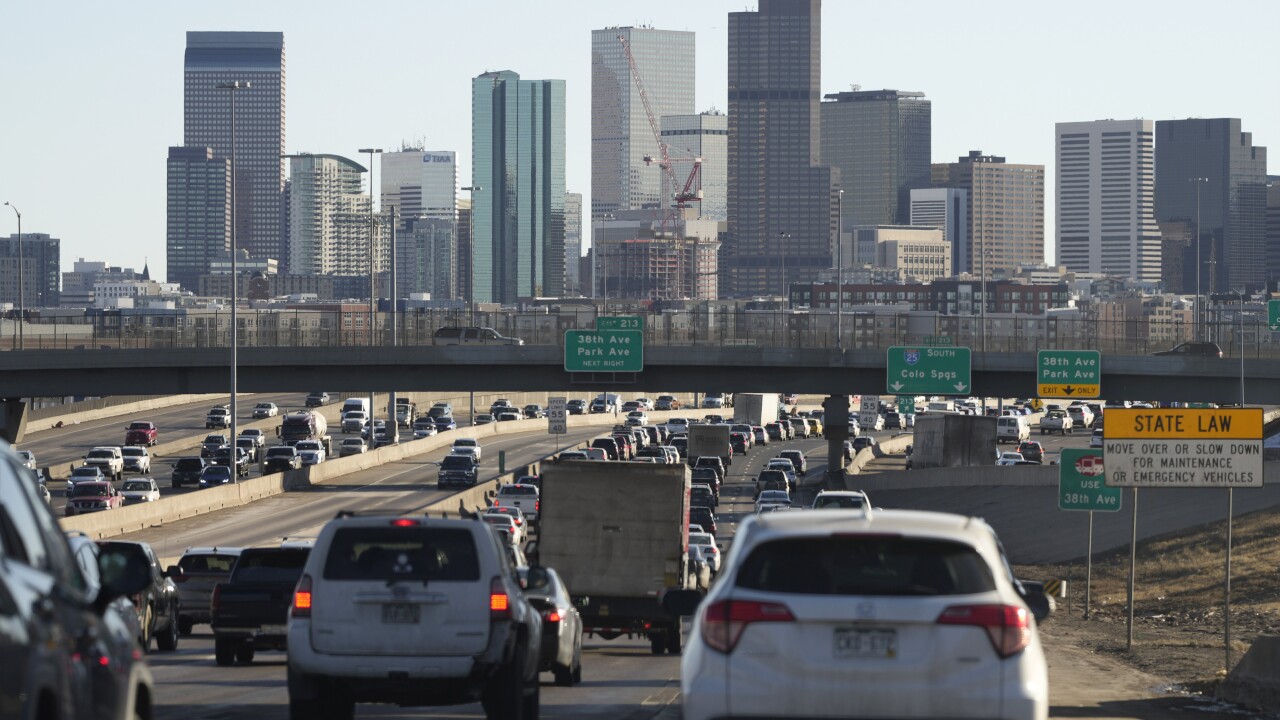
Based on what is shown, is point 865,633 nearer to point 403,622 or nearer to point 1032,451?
point 403,622

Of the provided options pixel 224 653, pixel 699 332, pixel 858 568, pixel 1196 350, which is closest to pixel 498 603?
pixel 858 568

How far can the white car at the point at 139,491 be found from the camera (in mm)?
67562

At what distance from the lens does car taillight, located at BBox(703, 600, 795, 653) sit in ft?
31.7

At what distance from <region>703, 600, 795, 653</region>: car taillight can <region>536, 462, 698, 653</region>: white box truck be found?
15324 mm

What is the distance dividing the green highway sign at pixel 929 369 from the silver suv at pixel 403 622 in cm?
5337

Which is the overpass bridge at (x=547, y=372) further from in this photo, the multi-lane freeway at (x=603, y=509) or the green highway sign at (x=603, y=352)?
the multi-lane freeway at (x=603, y=509)

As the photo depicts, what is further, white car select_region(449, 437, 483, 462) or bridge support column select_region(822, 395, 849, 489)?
white car select_region(449, 437, 483, 462)

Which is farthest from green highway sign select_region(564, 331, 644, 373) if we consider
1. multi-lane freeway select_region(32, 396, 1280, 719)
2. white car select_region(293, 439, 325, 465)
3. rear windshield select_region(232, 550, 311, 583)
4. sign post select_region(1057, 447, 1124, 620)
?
rear windshield select_region(232, 550, 311, 583)

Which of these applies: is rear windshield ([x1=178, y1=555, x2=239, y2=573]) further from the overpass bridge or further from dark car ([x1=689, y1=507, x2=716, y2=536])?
the overpass bridge

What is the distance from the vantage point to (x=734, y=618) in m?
9.73

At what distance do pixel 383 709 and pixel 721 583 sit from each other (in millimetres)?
7927

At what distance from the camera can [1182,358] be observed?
67.2 metres

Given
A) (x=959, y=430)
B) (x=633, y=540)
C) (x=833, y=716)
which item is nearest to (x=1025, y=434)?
(x=959, y=430)

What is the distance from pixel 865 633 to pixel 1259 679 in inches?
392
